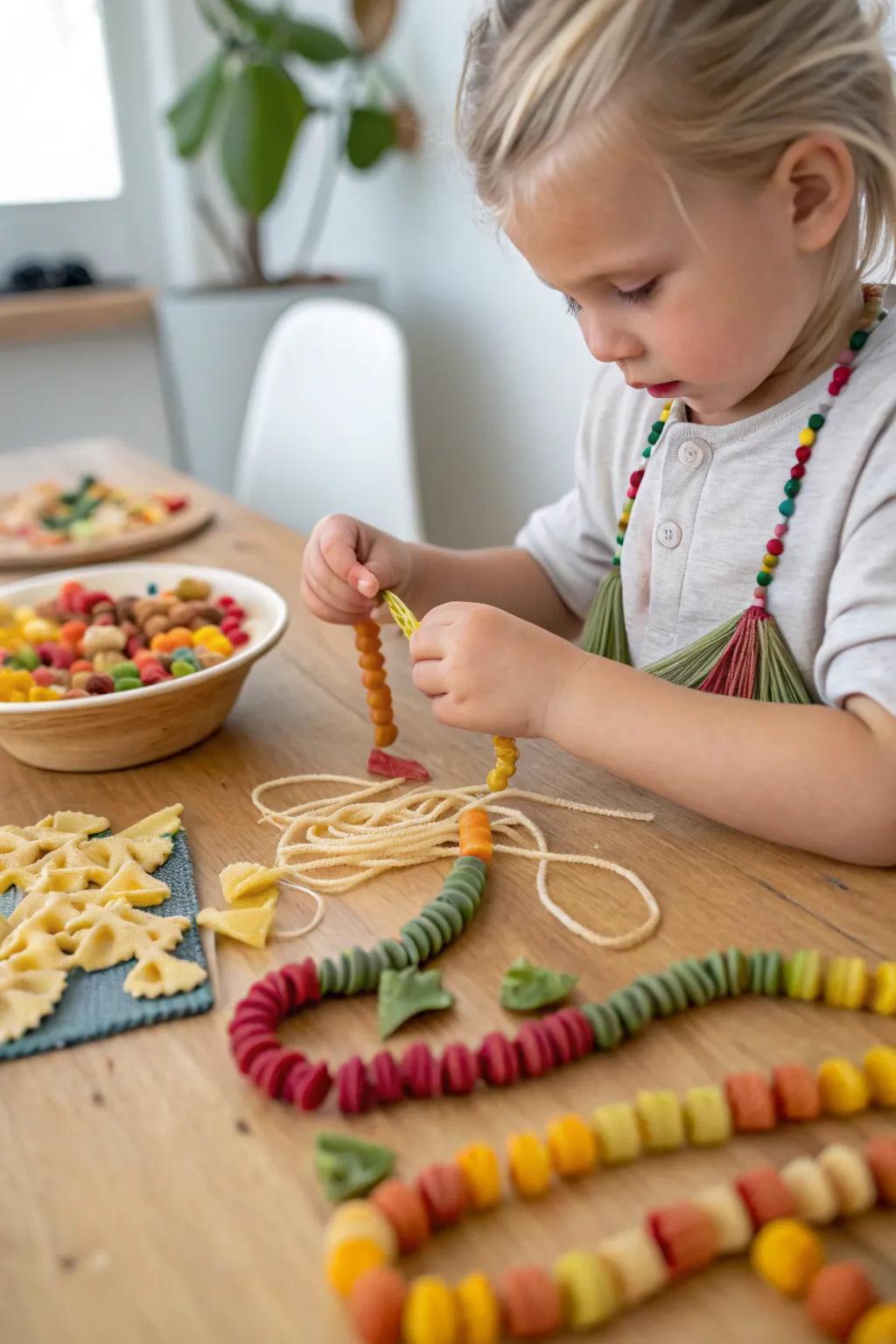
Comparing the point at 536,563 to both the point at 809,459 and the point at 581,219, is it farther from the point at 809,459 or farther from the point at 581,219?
the point at 581,219

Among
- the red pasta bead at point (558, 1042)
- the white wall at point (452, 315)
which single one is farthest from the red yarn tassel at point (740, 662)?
the white wall at point (452, 315)

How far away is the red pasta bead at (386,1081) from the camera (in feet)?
1.66

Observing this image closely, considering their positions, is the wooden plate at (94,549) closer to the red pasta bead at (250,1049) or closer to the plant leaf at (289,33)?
the red pasta bead at (250,1049)

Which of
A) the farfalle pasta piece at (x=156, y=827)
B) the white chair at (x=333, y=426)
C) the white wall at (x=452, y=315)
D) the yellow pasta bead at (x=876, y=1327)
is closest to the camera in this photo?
the yellow pasta bead at (x=876, y=1327)

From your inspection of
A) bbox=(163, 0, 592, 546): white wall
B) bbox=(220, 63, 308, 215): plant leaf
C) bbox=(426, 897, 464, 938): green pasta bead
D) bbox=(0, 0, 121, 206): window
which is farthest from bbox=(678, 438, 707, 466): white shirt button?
bbox=(0, 0, 121, 206): window

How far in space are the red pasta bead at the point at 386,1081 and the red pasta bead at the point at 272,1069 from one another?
0.11 ft

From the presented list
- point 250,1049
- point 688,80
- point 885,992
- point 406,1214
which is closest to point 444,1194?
point 406,1214

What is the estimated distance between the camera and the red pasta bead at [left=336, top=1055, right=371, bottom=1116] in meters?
0.50

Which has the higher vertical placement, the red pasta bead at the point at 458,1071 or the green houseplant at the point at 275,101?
the green houseplant at the point at 275,101

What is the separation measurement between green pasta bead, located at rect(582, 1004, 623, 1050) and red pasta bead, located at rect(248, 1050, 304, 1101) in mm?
131

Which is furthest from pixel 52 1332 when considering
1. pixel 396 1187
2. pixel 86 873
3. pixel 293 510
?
pixel 293 510

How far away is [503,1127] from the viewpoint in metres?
0.49

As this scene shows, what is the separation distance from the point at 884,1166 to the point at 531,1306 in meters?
0.15

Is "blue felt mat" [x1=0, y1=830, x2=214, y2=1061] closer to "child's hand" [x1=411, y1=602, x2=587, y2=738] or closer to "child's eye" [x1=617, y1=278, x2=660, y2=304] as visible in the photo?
"child's hand" [x1=411, y1=602, x2=587, y2=738]
